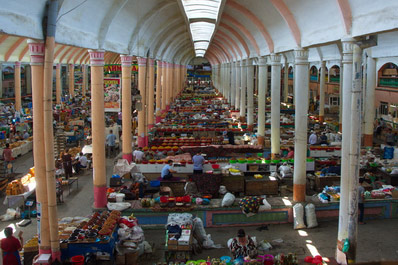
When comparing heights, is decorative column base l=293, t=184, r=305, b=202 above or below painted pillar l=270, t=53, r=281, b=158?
below

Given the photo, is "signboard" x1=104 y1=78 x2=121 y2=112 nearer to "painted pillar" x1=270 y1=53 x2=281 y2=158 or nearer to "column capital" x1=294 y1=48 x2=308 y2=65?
"painted pillar" x1=270 y1=53 x2=281 y2=158

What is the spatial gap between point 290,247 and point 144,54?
38.3ft

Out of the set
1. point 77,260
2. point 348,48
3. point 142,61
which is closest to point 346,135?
point 348,48

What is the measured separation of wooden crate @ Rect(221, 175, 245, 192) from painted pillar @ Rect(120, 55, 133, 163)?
4.35m

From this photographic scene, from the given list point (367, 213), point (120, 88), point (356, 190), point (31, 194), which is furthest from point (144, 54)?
point (356, 190)

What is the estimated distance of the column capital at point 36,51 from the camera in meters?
7.54

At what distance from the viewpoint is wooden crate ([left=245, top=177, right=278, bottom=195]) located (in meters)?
12.9

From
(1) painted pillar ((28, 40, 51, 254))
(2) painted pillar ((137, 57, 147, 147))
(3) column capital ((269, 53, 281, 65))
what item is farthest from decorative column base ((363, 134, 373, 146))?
(1) painted pillar ((28, 40, 51, 254))

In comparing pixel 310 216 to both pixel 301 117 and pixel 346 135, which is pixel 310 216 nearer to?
pixel 301 117

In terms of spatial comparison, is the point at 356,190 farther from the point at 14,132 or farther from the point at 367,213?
the point at 14,132

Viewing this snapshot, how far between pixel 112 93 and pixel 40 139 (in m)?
7.51

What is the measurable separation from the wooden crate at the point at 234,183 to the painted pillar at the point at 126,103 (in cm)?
435

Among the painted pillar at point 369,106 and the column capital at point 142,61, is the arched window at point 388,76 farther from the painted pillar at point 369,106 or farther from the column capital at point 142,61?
the column capital at point 142,61

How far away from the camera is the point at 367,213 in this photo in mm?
11297
